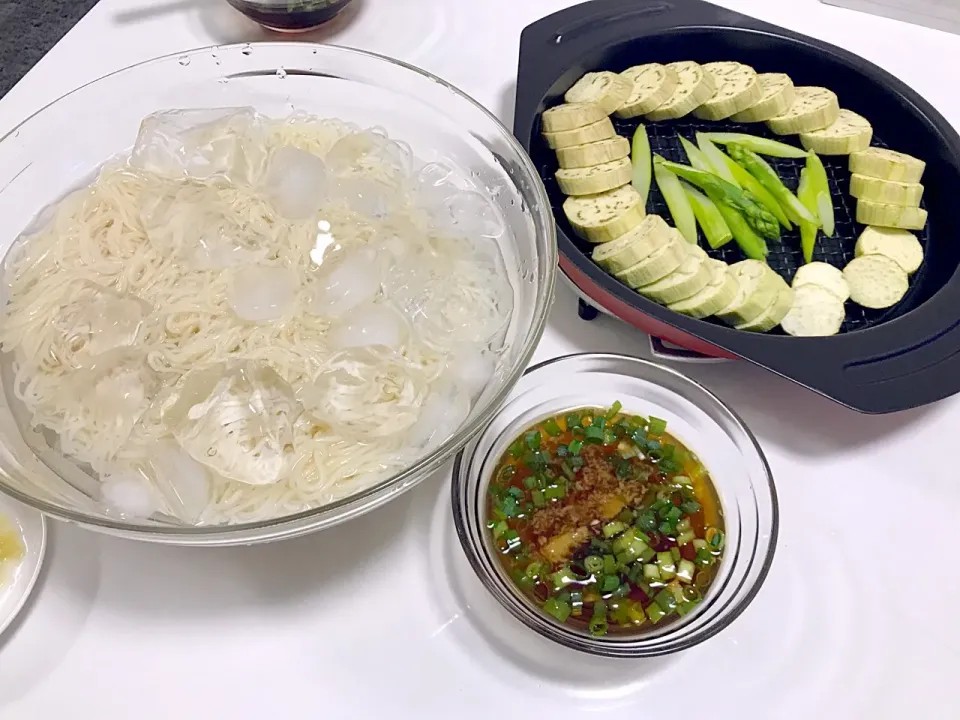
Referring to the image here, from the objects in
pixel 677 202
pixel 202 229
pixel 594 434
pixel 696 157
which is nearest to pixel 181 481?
pixel 202 229

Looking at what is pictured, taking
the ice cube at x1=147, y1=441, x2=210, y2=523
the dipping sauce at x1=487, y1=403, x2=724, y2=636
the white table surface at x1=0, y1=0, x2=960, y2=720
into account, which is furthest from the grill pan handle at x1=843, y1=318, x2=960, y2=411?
the ice cube at x1=147, y1=441, x2=210, y2=523

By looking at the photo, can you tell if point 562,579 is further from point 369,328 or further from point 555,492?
point 369,328

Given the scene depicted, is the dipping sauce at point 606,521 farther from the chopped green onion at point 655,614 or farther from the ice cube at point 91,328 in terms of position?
the ice cube at point 91,328

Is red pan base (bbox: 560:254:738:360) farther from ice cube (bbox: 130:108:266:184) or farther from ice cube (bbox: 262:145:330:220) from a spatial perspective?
ice cube (bbox: 130:108:266:184)

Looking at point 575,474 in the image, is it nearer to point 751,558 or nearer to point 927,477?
point 751,558

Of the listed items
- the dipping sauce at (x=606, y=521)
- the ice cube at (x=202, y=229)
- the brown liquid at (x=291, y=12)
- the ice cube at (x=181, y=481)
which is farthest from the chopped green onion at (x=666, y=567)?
the brown liquid at (x=291, y=12)
